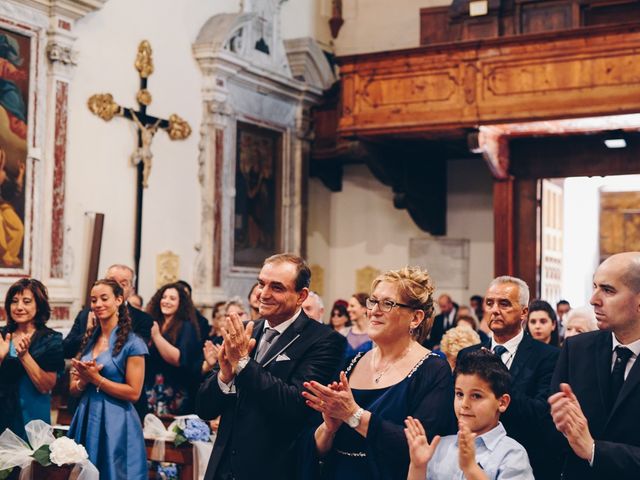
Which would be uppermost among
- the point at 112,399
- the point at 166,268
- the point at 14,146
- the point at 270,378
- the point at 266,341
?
the point at 14,146

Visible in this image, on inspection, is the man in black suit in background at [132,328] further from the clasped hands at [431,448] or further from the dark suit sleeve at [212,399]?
the clasped hands at [431,448]

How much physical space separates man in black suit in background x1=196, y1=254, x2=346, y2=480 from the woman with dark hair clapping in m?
3.03

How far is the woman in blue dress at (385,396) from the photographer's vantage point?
367 cm

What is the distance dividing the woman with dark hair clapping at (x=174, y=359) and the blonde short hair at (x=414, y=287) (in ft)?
11.5

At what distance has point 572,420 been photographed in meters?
3.53

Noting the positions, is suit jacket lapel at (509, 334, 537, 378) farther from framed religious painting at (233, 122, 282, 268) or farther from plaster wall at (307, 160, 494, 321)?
plaster wall at (307, 160, 494, 321)

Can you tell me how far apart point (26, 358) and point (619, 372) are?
145 inches

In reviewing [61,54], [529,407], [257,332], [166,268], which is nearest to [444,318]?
[166,268]

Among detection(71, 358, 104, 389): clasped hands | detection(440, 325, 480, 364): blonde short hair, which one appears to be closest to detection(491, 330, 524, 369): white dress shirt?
detection(440, 325, 480, 364): blonde short hair

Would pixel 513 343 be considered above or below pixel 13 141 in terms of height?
below

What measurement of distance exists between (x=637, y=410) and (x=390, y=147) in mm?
10737

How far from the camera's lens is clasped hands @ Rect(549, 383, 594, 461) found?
351 cm

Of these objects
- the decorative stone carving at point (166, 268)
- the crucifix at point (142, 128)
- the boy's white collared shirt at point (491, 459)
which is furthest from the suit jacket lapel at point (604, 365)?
the decorative stone carving at point (166, 268)

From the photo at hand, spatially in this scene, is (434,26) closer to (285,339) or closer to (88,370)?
(88,370)
